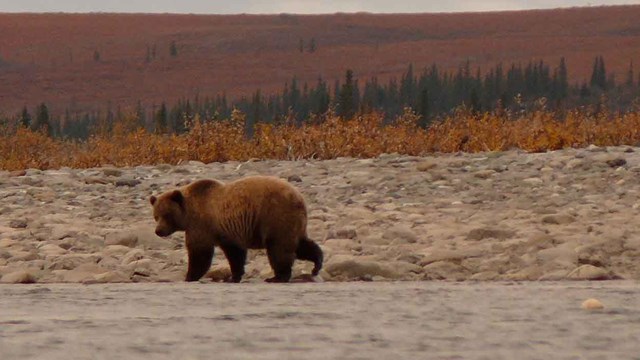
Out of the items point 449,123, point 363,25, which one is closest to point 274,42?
point 363,25

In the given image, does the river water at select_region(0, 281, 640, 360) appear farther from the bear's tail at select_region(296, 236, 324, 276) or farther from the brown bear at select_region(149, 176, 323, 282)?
the bear's tail at select_region(296, 236, 324, 276)

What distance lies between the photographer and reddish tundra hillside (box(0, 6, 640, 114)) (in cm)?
9888

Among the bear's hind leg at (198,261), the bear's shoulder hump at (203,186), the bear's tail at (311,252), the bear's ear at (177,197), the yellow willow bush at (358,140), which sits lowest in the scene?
the yellow willow bush at (358,140)

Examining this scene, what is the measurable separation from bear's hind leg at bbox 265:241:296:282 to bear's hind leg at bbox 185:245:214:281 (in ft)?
1.91

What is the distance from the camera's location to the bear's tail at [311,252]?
934 cm

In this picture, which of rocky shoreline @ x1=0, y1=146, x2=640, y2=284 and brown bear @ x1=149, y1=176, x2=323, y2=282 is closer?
brown bear @ x1=149, y1=176, x2=323, y2=282

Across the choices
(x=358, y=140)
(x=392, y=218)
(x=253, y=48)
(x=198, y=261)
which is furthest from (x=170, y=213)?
(x=253, y=48)

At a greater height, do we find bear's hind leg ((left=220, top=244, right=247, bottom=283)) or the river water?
the river water

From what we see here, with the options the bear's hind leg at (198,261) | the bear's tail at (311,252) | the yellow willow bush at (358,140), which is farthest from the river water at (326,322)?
the yellow willow bush at (358,140)

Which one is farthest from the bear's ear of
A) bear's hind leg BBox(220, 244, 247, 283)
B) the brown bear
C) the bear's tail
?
the bear's tail

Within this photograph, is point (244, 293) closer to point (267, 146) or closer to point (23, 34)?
point (267, 146)

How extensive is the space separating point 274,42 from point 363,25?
8.72 meters

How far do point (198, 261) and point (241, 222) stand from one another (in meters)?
0.42

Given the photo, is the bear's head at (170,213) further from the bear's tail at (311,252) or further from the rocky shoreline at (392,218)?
the bear's tail at (311,252)
